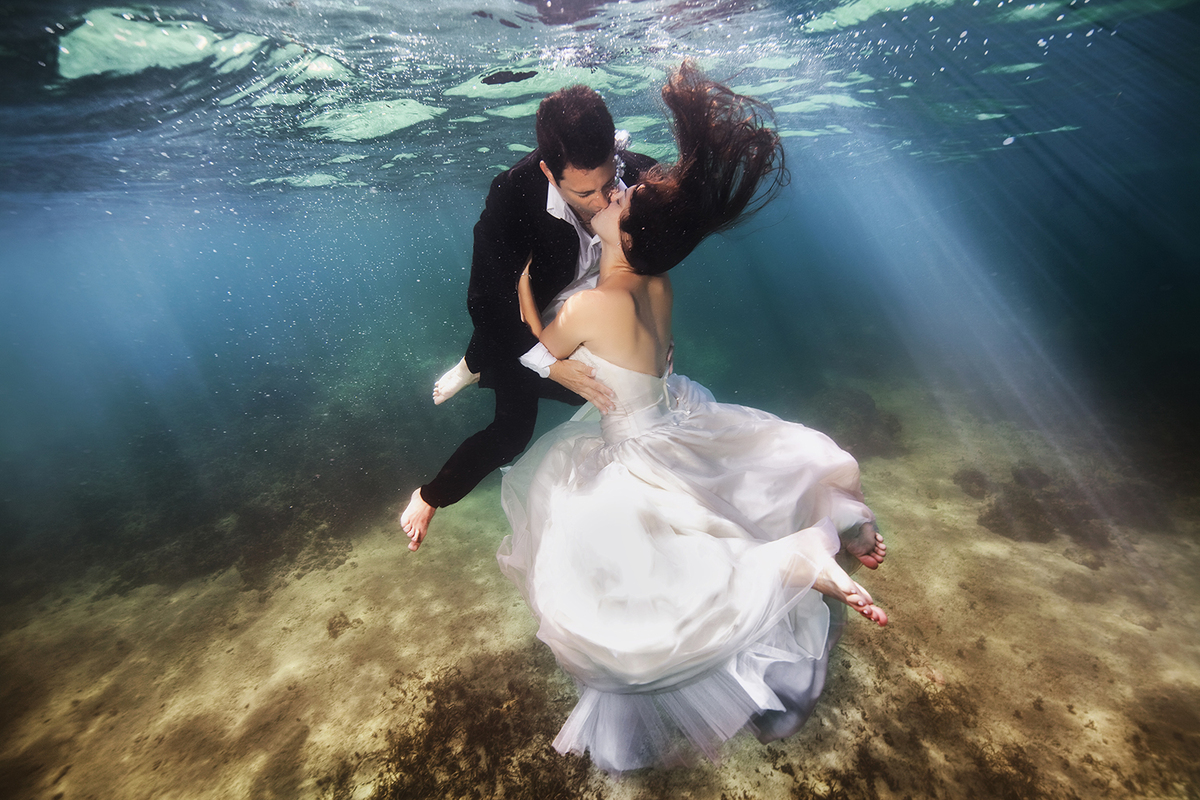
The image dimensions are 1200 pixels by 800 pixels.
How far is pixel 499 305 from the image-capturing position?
2900 mm

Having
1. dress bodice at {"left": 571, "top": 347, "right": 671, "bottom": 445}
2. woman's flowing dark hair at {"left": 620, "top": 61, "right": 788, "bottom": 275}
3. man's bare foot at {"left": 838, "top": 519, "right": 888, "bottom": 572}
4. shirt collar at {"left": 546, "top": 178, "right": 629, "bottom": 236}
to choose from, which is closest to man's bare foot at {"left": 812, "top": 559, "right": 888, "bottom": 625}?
man's bare foot at {"left": 838, "top": 519, "right": 888, "bottom": 572}

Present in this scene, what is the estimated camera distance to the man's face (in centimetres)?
246

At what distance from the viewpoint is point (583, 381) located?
8.99 ft

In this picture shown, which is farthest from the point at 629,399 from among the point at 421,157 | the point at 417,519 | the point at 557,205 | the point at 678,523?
the point at 421,157

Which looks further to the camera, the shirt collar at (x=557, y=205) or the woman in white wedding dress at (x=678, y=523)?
the shirt collar at (x=557, y=205)

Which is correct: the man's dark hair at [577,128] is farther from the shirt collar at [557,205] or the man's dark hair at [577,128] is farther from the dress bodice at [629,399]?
the dress bodice at [629,399]

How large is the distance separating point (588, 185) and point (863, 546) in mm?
2581

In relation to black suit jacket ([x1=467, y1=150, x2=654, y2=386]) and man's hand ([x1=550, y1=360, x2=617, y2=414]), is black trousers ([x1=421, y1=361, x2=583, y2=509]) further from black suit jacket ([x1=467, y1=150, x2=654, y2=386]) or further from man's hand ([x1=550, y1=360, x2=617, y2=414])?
man's hand ([x1=550, y1=360, x2=617, y2=414])

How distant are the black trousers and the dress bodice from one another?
24.0 inches

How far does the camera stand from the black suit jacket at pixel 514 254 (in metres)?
2.82

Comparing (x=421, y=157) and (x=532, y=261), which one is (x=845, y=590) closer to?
(x=532, y=261)

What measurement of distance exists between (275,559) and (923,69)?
17.0 m

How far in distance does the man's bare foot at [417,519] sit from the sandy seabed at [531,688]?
6.18ft

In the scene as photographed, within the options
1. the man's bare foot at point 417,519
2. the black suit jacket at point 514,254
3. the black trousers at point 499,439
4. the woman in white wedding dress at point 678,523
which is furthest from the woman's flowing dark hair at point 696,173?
the man's bare foot at point 417,519
